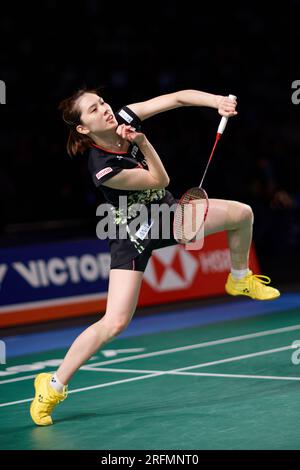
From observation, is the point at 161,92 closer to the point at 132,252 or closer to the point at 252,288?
the point at 252,288

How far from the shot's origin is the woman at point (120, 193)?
5875 mm

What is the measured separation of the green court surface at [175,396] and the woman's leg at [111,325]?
39 cm

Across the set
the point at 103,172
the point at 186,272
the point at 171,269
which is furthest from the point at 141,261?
the point at 186,272

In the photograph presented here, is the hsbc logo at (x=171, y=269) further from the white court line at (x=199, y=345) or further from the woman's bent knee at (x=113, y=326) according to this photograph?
the woman's bent knee at (x=113, y=326)

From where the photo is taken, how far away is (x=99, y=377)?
7.48m

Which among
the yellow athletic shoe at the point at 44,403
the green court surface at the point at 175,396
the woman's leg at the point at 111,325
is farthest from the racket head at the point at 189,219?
the yellow athletic shoe at the point at 44,403

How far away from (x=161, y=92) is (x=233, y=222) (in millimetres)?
8552

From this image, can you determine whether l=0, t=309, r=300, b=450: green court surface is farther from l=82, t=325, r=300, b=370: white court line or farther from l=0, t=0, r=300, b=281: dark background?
l=0, t=0, r=300, b=281: dark background

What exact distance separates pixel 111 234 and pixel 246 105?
10.1 m

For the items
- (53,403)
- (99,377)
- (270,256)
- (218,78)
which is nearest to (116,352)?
(99,377)

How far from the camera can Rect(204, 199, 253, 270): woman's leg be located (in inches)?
242

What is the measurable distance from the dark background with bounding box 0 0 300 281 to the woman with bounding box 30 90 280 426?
17.9ft
